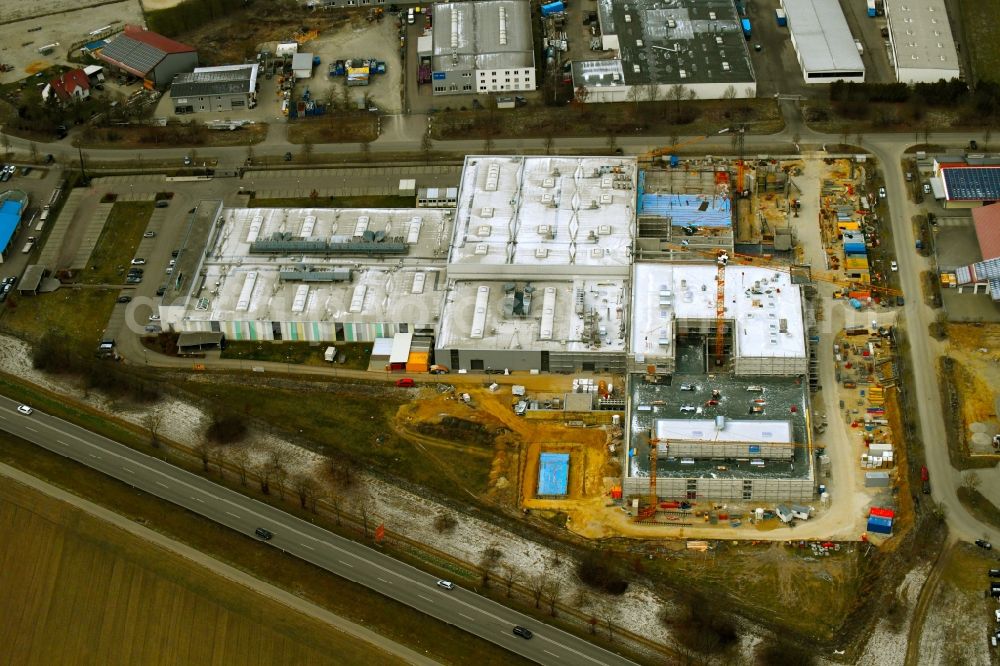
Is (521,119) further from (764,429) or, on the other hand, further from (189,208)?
(764,429)

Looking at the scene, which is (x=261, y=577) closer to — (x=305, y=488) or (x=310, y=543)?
(x=310, y=543)

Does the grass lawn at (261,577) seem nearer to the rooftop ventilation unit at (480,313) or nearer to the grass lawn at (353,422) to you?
the grass lawn at (353,422)

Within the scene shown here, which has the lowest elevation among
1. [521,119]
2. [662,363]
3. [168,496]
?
[168,496]

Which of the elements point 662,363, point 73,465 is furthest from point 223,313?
point 662,363

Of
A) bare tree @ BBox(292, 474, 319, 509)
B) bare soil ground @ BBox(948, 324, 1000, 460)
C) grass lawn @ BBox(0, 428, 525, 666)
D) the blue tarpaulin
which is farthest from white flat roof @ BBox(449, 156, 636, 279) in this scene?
grass lawn @ BBox(0, 428, 525, 666)

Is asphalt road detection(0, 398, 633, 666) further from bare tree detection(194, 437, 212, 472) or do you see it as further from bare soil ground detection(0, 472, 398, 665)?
bare soil ground detection(0, 472, 398, 665)

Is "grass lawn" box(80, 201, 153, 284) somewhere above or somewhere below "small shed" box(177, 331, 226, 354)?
above
